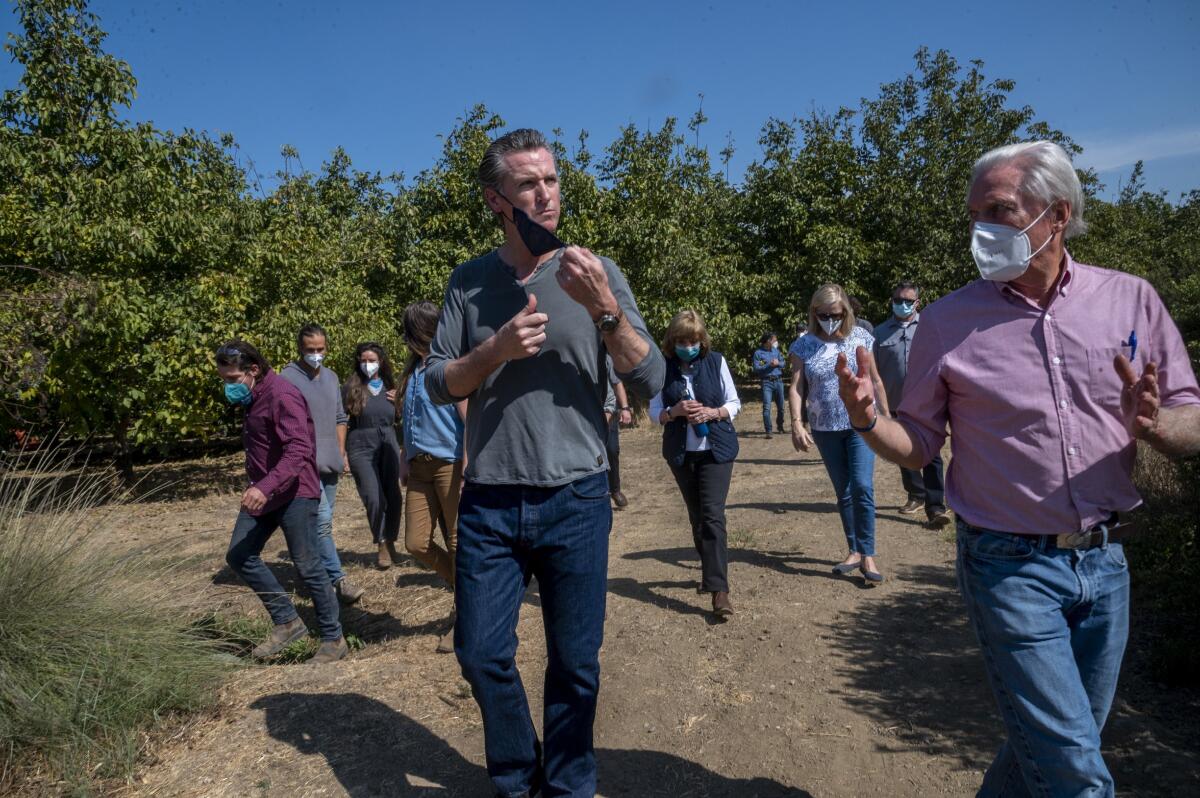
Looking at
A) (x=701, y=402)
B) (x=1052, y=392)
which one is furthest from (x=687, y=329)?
(x=1052, y=392)

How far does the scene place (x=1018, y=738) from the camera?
7.36ft

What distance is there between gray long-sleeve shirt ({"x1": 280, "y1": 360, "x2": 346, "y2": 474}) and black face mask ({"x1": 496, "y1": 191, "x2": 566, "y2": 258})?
14.0 feet

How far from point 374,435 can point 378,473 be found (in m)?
0.37

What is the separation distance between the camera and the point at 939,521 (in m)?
7.12

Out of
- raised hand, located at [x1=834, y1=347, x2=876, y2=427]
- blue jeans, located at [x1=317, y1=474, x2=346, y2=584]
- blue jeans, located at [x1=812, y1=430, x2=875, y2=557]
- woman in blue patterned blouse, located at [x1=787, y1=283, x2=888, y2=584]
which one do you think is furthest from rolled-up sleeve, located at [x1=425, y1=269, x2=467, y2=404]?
blue jeans, located at [x1=317, y1=474, x2=346, y2=584]

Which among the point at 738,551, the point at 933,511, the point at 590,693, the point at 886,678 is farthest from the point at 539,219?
the point at 933,511

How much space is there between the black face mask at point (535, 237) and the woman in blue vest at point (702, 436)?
2.62m

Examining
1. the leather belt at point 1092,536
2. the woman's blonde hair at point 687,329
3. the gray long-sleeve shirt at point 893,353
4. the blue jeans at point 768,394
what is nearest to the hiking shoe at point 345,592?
the woman's blonde hair at point 687,329

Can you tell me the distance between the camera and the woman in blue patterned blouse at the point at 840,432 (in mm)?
5863

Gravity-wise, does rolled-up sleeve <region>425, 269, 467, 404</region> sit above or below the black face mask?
below

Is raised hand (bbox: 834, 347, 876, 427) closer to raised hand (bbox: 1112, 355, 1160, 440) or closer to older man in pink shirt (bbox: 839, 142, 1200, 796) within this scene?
older man in pink shirt (bbox: 839, 142, 1200, 796)

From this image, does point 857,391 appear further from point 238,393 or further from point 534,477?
point 238,393

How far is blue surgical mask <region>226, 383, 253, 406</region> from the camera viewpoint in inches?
199

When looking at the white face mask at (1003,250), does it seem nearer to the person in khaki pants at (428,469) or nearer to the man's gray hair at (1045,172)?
the man's gray hair at (1045,172)
